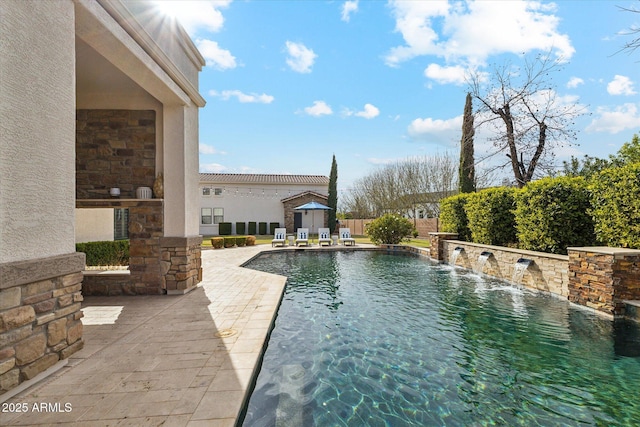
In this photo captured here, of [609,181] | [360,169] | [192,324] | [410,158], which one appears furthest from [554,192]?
[360,169]

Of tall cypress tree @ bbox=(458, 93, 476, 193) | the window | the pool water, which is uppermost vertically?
tall cypress tree @ bbox=(458, 93, 476, 193)

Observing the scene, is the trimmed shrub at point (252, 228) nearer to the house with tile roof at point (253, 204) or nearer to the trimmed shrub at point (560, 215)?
the house with tile roof at point (253, 204)

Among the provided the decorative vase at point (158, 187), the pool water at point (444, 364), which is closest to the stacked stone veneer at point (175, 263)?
the decorative vase at point (158, 187)

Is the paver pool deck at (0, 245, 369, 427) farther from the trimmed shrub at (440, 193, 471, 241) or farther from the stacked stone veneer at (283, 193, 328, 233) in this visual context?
the stacked stone veneer at (283, 193, 328, 233)

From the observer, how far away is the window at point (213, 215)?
982 inches

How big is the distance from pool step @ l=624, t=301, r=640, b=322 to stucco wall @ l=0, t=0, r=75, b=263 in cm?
791

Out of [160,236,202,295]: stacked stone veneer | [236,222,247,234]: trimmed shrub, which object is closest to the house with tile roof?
[236,222,247,234]: trimmed shrub

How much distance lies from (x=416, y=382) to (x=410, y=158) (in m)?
25.0

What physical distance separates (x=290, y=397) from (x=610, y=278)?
5.66m

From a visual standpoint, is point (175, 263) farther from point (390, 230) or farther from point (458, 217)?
point (390, 230)

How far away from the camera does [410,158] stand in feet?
86.1

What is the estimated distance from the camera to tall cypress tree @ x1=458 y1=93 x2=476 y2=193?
1439 cm

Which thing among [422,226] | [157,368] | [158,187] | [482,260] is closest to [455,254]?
[482,260]

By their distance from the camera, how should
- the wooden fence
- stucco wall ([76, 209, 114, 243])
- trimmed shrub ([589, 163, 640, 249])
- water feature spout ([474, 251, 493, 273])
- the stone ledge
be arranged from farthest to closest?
the wooden fence
stucco wall ([76, 209, 114, 243])
water feature spout ([474, 251, 493, 273])
trimmed shrub ([589, 163, 640, 249])
the stone ledge
